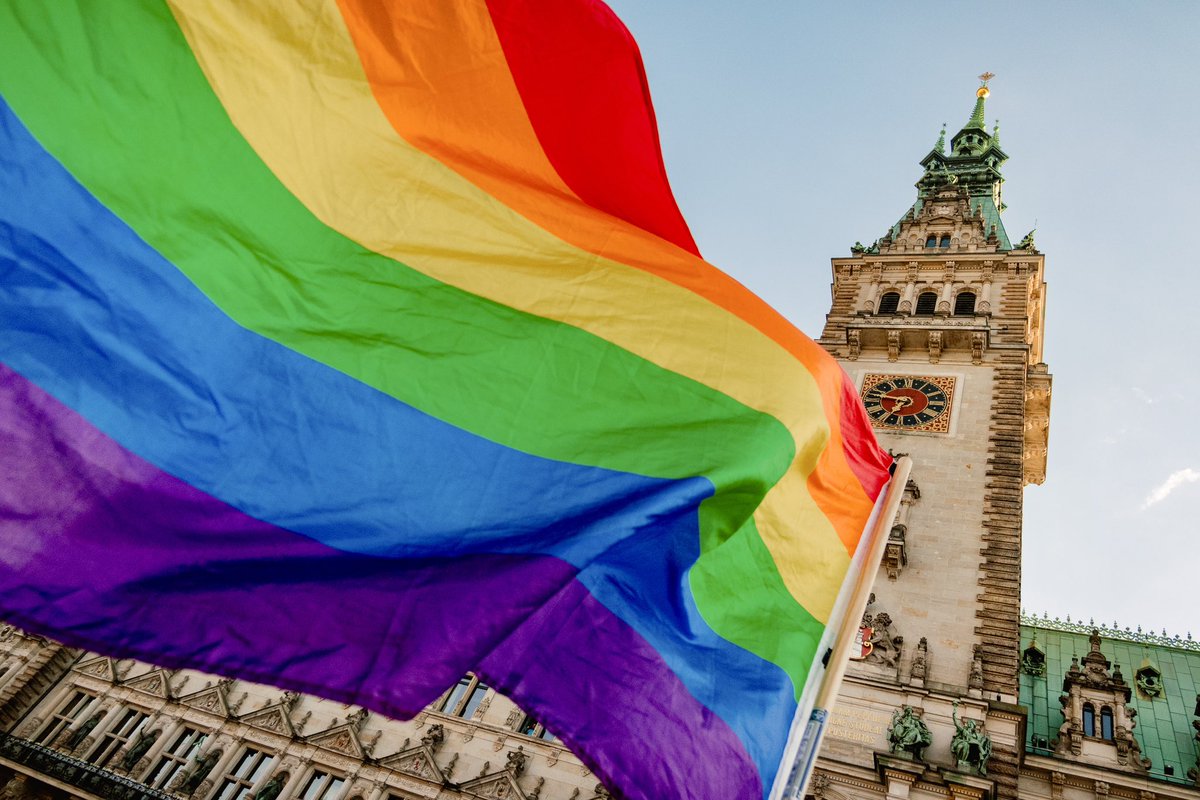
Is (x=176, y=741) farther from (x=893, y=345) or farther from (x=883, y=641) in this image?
(x=893, y=345)

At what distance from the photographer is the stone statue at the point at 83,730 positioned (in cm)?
2650

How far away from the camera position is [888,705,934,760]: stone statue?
21.5 metres

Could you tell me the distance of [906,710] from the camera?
74.5 feet

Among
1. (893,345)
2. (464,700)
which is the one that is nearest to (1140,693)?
(893,345)

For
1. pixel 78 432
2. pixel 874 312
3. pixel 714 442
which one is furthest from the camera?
pixel 874 312

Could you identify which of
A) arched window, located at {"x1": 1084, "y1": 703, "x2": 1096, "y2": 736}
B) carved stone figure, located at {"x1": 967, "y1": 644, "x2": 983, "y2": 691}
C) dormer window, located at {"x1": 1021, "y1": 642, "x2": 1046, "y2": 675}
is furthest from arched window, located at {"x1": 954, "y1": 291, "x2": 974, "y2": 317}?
arched window, located at {"x1": 1084, "y1": 703, "x2": 1096, "y2": 736}

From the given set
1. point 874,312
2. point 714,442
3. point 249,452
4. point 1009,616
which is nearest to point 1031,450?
point 874,312

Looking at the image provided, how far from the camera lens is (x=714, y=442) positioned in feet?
19.2

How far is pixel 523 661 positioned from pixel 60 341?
316 cm

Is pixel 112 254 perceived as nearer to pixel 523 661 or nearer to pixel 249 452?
pixel 249 452

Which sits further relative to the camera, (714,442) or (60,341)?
(714,442)

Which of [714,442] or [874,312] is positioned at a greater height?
[874,312]

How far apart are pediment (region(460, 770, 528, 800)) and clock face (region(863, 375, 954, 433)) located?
19.7 metres

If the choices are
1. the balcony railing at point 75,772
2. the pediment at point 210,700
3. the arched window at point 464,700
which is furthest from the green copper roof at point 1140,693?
the balcony railing at point 75,772
